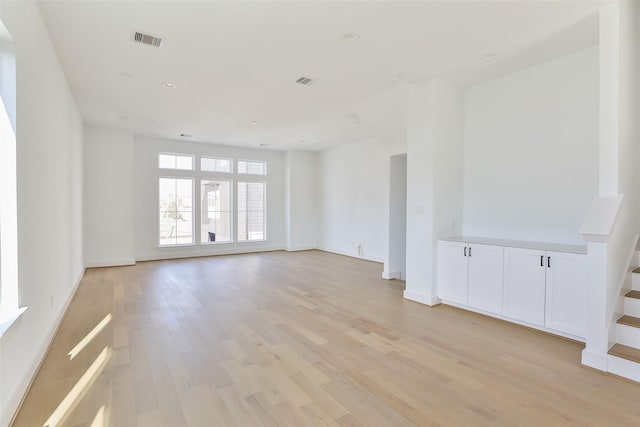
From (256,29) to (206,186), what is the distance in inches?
239

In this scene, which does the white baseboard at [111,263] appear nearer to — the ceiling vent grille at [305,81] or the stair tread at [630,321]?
the ceiling vent grille at [305,81]

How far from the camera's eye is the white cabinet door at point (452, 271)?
396cm

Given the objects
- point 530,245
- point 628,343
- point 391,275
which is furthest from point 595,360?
point 391,275

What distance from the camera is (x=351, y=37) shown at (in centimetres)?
306

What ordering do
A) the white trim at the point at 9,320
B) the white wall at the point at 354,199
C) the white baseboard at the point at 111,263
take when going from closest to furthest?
1. the white trim at the point at 9,320
2. the white baseboard at the point at 111,263
3. the white wall at the point at 354,199

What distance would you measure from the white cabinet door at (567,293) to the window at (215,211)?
730cm

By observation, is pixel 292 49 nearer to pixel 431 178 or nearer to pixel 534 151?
pixel 431 178

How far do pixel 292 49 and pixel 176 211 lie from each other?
19.5ft

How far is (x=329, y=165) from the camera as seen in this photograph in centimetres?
914

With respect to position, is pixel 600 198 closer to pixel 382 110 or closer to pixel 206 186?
pixel 382 110

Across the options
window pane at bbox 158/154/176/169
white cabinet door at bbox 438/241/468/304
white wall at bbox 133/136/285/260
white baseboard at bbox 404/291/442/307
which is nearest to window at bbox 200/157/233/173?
white wall at bbox 133/136/285/260

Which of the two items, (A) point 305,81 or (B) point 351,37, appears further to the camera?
(A) point 305,81

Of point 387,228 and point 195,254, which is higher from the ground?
point 387,228

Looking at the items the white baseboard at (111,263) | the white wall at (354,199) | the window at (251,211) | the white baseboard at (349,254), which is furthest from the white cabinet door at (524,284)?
the white baseboard at (111,263)
